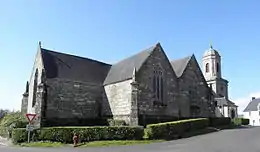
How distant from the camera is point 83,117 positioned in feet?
105

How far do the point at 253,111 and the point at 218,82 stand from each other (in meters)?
20.4

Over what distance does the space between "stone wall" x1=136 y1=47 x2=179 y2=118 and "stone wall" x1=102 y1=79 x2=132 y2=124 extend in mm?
1525

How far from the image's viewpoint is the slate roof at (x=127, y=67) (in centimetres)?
3156

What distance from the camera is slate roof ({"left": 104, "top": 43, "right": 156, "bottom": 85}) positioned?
3156 centimetres

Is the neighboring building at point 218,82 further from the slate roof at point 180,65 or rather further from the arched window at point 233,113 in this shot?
the slate roof at point 180,65

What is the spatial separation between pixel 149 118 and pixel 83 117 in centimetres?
836

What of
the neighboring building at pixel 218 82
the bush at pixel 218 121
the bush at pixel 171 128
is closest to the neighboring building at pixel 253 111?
the neighboring building at pixel 218 82

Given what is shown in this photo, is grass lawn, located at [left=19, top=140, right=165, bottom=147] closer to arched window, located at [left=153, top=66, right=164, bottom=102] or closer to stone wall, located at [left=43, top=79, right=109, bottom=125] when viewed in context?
stone wall, located at [left=43, top=79, right=109, bottom=125]

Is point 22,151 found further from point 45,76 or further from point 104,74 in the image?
point 104,74

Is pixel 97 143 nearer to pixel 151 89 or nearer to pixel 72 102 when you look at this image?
pixel 72 102

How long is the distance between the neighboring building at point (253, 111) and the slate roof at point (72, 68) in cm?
5221

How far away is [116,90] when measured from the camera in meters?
32.1

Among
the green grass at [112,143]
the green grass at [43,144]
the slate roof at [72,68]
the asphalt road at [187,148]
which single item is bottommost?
the green grass at [43,144]

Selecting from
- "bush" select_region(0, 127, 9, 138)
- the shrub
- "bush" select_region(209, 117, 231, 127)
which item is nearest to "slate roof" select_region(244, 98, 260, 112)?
"bush" select_region(209, 117, 231, 127)
